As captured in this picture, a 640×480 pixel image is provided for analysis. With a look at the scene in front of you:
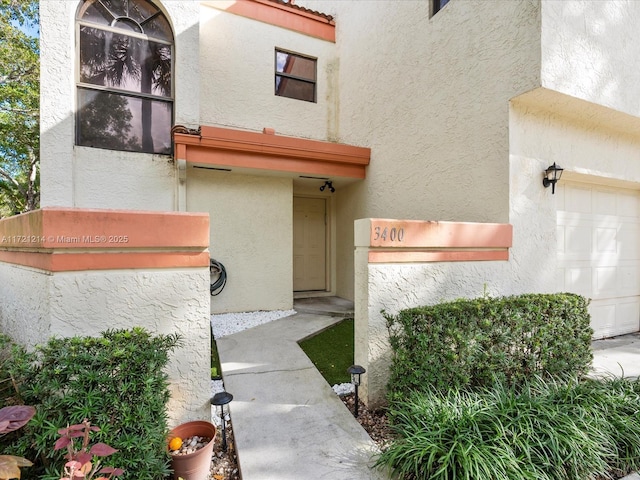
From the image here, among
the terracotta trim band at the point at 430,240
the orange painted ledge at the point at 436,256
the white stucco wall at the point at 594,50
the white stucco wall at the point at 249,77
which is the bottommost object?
the orange painted ledge at the point at 436,256

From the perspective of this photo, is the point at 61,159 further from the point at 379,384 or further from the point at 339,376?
the point at 379,384

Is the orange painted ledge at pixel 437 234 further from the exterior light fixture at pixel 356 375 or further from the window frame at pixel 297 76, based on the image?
the window frame at pixel 297 76

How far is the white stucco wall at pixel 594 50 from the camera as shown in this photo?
147 inches

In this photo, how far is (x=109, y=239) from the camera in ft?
7.57

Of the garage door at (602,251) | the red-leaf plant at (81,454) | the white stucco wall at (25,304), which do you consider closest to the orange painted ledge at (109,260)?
the white stucco wall at (25,304)

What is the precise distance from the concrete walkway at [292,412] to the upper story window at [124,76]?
4.51 m

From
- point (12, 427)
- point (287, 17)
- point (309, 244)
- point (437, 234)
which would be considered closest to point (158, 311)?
point (12, 427)

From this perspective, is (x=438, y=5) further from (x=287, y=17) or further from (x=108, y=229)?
(x=108, y=229)

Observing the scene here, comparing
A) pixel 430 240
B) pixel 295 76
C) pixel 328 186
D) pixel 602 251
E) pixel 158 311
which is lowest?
pixel 158 311

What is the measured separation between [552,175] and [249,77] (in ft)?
21.7

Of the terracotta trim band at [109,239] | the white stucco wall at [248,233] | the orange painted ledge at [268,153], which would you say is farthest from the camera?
the white stucco wall at [248,233]

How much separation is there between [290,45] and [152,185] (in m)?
5.06

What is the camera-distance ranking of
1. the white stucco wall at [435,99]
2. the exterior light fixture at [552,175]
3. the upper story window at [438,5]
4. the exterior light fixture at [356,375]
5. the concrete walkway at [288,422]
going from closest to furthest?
the concrete walkway at [288,422]
the exterior light fixture at [356,375]
the white stucco wall at [435,99]
the exterior light fixture at [552,175]
the upper story window at [438,5]

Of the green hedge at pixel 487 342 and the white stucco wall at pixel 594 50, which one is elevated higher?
the white stucco wall at pixel 594 50
